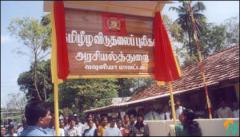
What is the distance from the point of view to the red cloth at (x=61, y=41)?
13.1 ft

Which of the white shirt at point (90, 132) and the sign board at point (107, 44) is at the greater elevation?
the sign board at point (107, 44)

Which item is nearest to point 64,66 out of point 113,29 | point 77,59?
point 77,59

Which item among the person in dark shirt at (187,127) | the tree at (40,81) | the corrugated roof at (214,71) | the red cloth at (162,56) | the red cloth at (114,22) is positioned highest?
the tree at (40,81)

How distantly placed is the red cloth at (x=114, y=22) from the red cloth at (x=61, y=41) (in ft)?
1.80

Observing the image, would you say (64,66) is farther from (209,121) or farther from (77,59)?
(209,121)

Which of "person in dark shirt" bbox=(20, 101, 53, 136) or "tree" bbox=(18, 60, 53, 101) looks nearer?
"person in dark shirt" bbox=(20, 101, 53, 136)

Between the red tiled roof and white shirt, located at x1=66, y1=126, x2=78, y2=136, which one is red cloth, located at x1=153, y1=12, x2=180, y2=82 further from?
white shirt, located at x1=66, y1=126, x2=78, y2=136

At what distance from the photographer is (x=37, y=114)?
11.7ft

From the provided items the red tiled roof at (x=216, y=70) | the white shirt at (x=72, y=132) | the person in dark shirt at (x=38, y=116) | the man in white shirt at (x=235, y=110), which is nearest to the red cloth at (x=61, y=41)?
the person in dark shirt at (x=38, y=116)

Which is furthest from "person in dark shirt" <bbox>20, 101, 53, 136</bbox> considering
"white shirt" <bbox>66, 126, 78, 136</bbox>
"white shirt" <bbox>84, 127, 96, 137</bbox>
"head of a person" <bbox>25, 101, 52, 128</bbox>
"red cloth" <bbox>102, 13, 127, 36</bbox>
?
"white shirt" <bbox>66, 126, 78, 136</bbox>

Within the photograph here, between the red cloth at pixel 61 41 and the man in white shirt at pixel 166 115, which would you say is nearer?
the red cloth at pixel 61 41

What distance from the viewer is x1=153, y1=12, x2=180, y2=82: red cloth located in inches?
186

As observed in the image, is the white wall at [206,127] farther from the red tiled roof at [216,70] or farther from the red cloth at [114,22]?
the red tiled roof at [216,70]

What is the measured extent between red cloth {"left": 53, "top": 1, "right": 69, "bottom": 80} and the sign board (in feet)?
0.22
